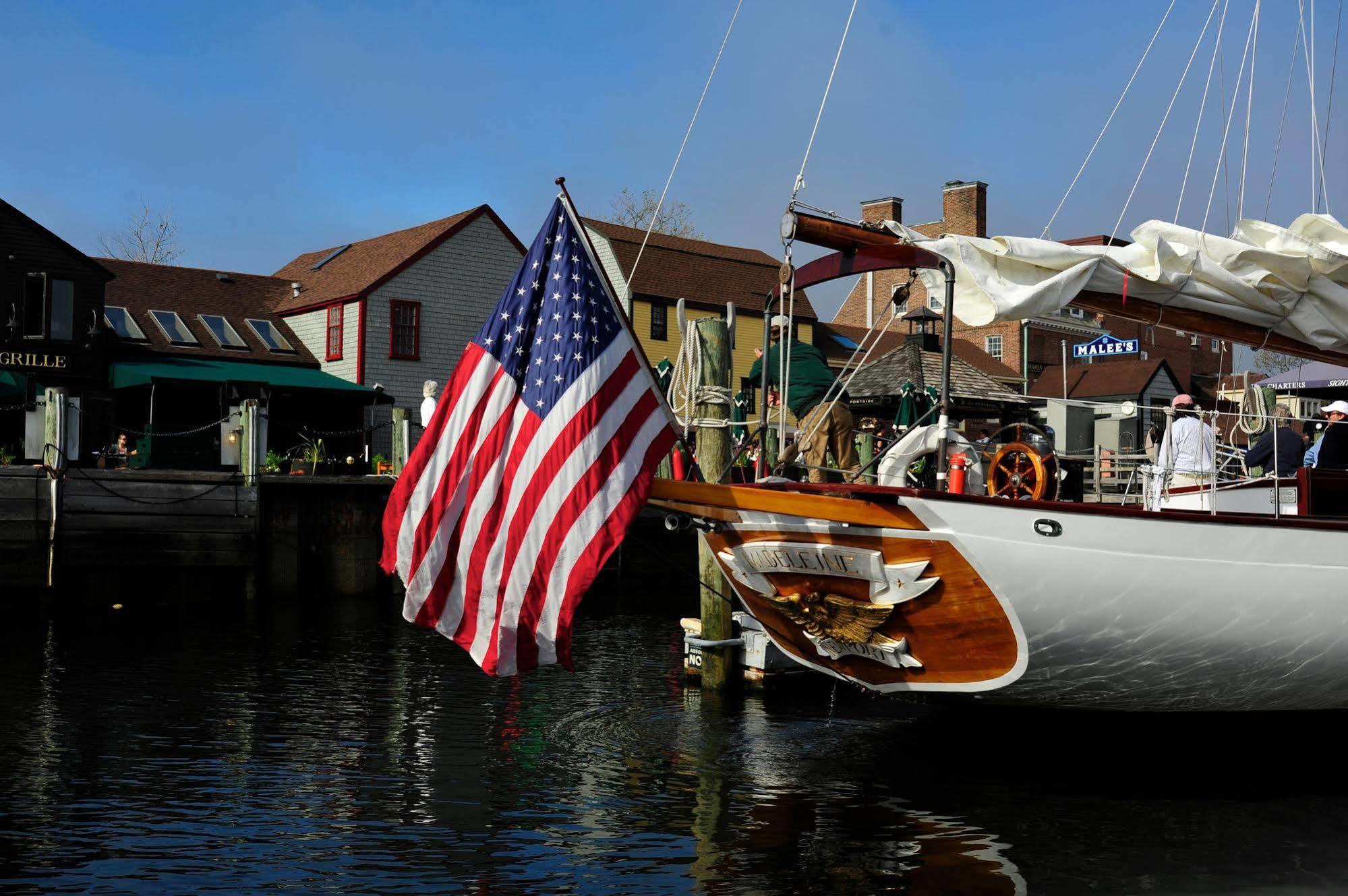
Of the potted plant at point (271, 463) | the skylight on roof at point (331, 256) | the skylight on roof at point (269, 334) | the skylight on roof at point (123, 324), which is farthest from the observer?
the skylight on roof at point (331, 256)

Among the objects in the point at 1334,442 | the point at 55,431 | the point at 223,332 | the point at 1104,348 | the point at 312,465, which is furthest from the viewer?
the point at 1104,348

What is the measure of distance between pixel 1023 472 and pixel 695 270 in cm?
4034

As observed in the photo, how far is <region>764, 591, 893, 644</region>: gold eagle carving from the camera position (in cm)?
949

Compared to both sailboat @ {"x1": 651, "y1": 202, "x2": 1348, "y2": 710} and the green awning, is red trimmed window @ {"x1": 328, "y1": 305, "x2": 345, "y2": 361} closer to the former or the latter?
the green awning

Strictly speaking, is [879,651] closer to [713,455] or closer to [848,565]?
[848,565]

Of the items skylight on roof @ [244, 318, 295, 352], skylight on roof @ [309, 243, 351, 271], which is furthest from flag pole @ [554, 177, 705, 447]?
skylight on roof @ [309, 243, 351, 271]

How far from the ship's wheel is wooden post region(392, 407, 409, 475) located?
54.4 feet

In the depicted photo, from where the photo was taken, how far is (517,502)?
8.38m

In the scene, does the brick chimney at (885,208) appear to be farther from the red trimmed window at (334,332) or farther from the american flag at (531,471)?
the american flag at (531,471)

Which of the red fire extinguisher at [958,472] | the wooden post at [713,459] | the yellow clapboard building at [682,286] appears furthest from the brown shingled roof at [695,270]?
the red fire extinguisher at [958,472]

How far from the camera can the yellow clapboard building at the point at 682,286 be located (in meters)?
46.6

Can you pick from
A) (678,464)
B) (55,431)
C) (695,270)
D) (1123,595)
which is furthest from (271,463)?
(695,270)

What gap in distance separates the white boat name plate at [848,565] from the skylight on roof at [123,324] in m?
31.6

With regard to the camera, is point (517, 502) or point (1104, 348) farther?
point (1104, 348)
